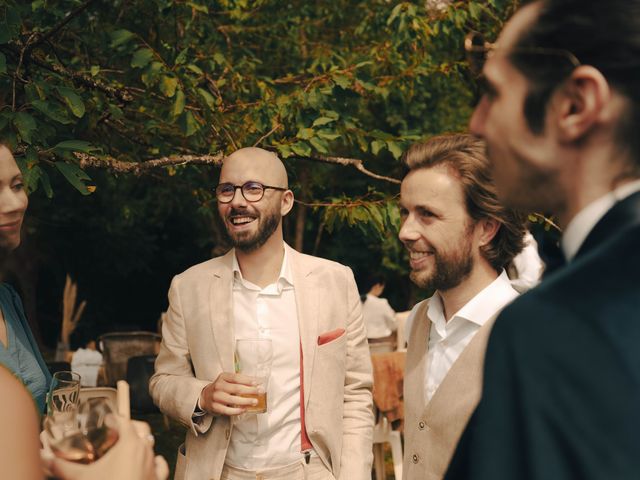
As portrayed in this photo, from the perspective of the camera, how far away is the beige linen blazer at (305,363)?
3.33m

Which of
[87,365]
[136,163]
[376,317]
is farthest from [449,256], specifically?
[87,365]

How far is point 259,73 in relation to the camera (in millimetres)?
9727

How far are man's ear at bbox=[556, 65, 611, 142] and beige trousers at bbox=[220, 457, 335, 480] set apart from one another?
2500mm

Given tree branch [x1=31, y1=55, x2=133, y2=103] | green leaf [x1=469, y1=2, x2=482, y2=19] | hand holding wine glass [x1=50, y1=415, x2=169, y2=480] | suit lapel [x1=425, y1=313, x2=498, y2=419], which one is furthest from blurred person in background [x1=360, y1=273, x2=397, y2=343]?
hand holding wine glass [x1=50, y1=415, x2=169, y2=480]

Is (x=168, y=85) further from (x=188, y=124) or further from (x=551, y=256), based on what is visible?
(x=551, y=256)

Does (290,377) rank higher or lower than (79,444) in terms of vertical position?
lower

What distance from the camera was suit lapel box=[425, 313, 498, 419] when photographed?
2488 mm

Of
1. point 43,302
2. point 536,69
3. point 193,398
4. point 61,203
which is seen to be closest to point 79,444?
point 536,69

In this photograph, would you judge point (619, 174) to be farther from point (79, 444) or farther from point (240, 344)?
point (240, 344)

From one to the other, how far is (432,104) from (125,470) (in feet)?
45.2

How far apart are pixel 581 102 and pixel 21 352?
7.97ft

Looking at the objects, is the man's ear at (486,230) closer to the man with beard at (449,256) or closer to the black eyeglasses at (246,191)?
the man with beard at (449,256)

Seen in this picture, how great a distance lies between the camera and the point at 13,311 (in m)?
3.02

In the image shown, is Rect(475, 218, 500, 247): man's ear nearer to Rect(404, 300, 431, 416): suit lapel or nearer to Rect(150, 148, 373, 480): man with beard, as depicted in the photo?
Rect(404, 300, 431, 416): suit lapel
